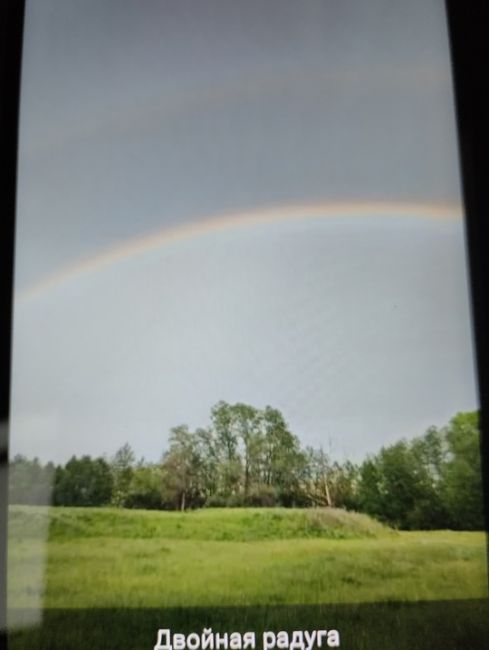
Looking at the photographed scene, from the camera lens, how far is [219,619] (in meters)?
0.86

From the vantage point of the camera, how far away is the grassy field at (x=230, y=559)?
2.86 feet

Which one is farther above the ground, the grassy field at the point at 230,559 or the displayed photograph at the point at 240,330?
the displayed photograph at the point at 240,330

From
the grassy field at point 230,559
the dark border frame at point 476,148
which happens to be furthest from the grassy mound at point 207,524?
the dark border frame at point 476,148

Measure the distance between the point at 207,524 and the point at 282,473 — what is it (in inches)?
5.0

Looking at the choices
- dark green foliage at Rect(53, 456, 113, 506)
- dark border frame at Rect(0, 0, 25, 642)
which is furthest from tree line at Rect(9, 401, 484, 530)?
dark border frame at Rect(0, 0, 25, 642)

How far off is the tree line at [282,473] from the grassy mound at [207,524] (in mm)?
12

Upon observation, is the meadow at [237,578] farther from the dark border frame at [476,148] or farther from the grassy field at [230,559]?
the dark border frame at [476,148]

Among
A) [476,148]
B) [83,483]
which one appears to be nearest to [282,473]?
[83,483]

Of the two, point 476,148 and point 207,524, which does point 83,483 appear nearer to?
point 207,524

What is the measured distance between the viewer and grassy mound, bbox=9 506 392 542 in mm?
893

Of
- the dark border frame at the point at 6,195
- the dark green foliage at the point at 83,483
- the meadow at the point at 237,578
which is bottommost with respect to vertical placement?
the meadow at the point at 237,578

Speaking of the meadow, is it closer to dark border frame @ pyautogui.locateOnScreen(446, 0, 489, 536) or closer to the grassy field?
the grassy field

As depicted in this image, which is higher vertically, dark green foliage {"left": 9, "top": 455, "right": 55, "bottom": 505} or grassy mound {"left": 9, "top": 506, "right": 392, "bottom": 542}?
dark green foliage {"left": 9, "top": 455, "right": 55, "bottom": 505}

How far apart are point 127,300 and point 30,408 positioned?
0.21 metres
